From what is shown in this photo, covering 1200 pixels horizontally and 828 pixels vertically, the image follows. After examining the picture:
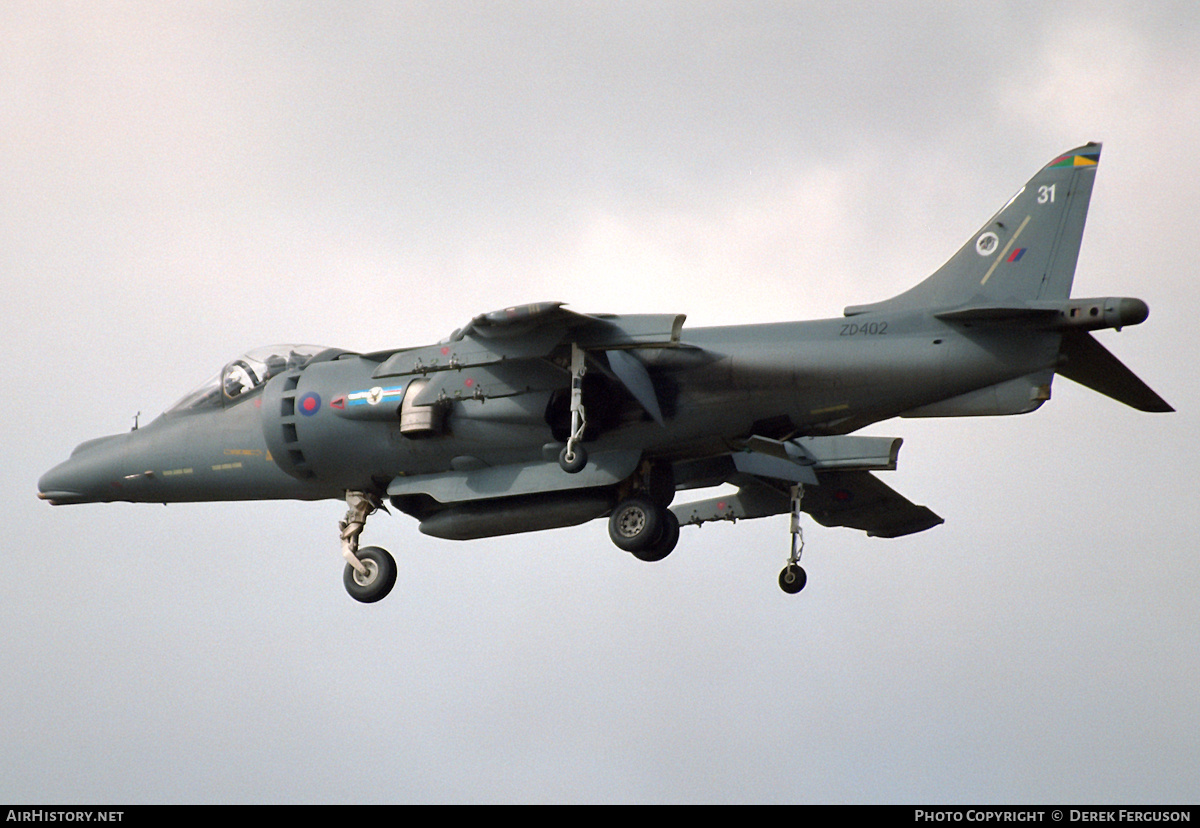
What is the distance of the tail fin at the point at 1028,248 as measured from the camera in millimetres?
24234

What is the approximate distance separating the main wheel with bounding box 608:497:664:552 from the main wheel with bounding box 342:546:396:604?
14.3ft

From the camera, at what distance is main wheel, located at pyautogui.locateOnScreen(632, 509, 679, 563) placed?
87.0 ft

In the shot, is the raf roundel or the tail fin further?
the raf roundel

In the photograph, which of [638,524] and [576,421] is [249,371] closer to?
[576,421]

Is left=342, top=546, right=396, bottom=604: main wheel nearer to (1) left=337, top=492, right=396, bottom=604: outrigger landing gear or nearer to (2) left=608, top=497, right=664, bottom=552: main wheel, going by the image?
(1) left=337, top=492, right=396, bottom=604: outrigger landing gear

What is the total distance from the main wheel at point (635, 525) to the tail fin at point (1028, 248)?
465 cm

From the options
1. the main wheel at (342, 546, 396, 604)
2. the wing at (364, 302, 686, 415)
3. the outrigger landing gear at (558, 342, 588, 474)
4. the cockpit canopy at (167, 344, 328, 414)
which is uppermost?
the cockpit canopy at (167, 344, 328, 414)

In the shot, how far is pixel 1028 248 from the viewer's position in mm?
24422

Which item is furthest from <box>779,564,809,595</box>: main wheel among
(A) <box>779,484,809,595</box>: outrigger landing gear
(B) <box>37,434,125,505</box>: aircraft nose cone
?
(B) <box>37,434,125,505</box>: aircraft nose cone

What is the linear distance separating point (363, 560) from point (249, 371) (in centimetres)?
388

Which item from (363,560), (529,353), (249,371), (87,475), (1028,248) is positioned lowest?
(363,560)

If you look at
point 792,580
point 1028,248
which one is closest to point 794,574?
point 792,580

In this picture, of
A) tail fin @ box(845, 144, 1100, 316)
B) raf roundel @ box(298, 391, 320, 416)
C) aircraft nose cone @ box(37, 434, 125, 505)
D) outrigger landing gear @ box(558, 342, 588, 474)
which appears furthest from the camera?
aircraft nose cone @ box(37, 434, 125, 505)
